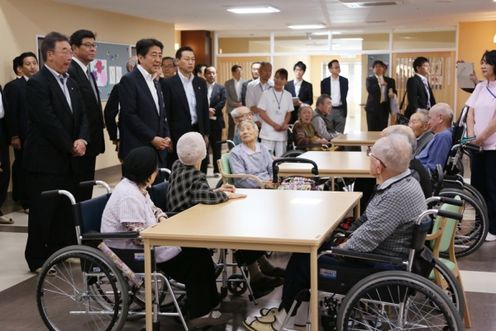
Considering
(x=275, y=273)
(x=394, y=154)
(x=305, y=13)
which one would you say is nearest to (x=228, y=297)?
(x=275, y=273)

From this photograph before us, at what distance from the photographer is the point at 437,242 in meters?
3.25

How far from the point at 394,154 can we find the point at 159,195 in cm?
153

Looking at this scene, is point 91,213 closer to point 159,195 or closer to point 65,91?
point 159,195

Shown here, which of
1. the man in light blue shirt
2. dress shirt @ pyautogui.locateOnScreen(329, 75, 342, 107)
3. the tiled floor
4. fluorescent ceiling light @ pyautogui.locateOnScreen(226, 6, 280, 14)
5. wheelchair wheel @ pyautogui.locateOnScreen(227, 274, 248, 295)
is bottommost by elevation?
the tiled floor

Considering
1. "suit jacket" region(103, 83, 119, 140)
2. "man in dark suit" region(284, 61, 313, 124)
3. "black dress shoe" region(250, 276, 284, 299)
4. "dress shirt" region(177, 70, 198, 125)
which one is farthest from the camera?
"man in dark suit" region(284, 61, 313, 124)

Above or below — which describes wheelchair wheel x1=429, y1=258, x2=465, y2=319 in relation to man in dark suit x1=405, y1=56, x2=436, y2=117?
below

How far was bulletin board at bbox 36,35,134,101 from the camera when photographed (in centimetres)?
988

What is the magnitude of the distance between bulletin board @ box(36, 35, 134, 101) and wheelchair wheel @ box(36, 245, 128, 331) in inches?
253

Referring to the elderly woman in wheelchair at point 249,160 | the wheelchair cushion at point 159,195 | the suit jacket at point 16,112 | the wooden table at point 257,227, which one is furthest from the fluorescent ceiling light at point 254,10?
the wooden table at point 257,227

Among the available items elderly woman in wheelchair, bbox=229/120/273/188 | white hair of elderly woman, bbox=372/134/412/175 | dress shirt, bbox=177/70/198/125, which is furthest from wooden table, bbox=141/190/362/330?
dress shirt, bbox=177/70/198/125

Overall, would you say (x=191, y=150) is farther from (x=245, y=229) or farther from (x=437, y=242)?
(x=437, y=242)

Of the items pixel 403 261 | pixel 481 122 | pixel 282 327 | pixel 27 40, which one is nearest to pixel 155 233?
pixel 282 327

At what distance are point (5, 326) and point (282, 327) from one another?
1.68 metres

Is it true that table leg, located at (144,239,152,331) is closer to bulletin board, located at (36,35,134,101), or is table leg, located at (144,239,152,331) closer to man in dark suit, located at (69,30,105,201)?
man in dark suit, located at (69,30,105,201)
